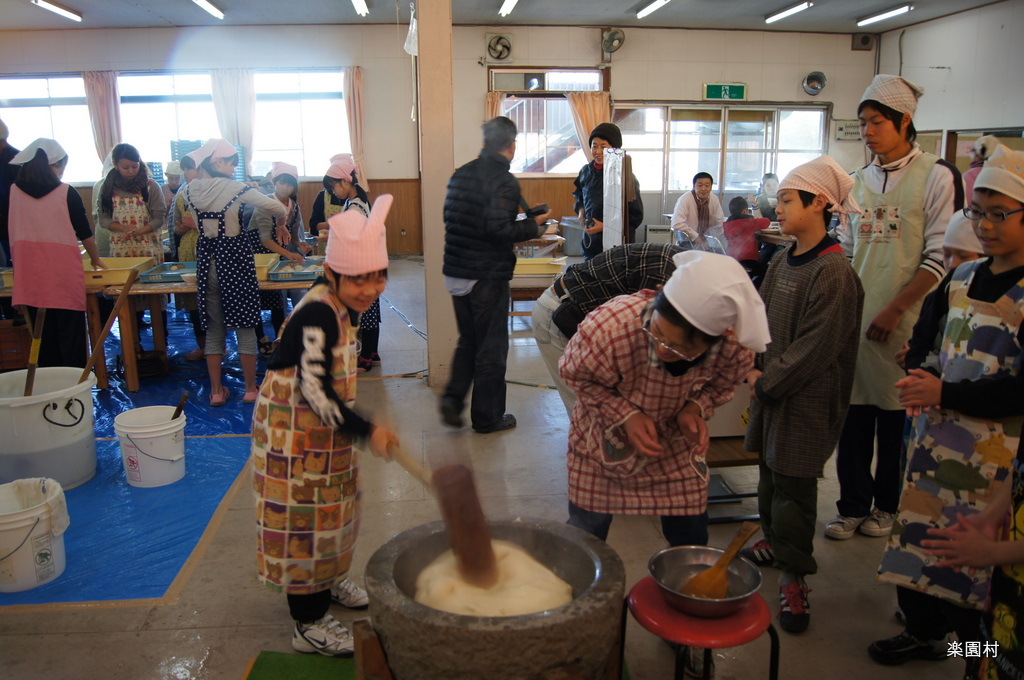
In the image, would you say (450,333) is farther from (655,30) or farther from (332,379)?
(655,30)

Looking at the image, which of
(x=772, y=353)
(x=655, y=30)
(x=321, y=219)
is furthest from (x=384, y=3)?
(x=772, y=353)

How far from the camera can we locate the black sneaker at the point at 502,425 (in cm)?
455

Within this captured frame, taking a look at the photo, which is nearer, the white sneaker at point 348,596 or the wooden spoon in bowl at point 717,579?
the wooden spoon in bowl at point 717,579

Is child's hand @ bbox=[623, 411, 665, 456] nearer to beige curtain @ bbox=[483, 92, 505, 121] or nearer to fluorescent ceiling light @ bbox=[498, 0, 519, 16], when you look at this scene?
fluorescent ceiling light @ bbox=[498, 0, 519, 16]

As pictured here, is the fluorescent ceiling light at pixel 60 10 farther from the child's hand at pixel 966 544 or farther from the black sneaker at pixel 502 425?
the child's hand at pixel 966 544

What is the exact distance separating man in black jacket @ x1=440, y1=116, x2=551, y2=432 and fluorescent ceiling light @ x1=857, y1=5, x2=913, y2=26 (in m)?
10.9

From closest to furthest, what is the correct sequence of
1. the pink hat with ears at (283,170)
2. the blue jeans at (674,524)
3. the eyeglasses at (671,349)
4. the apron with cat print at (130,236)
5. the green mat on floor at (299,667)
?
the eyeglasses at (671,349) → the blue jeans at (674,524) → the green mat on floor at (299,667) → the apron with cat print at (130,236) → the pink hat with ears at (283,170)

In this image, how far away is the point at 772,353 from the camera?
259 cm

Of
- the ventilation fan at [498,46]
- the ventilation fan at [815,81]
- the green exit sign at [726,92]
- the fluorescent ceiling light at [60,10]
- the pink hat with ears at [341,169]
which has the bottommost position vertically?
the pink hat with ears at [341,169]

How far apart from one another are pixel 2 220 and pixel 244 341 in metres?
2.37

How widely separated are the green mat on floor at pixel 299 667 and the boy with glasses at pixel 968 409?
1749 millimetres

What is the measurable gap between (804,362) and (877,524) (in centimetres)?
130

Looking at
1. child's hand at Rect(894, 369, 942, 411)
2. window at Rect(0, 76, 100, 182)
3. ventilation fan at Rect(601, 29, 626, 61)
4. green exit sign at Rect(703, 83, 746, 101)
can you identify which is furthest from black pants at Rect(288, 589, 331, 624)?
window at Rect(0, 76, 100, 182)

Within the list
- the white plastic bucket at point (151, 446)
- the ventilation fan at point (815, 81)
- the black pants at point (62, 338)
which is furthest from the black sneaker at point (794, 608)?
the ventilation fan at point (815, 81)
